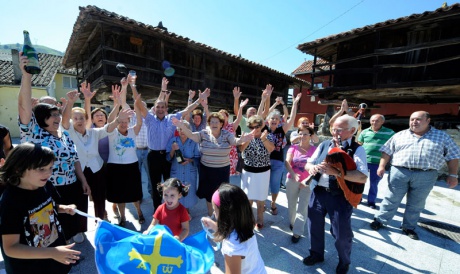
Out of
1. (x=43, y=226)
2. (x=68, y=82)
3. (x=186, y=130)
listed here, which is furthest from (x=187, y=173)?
(x=68, y=82)

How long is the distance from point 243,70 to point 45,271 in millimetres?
12495

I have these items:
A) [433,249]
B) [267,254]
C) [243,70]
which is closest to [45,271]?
[267,254]

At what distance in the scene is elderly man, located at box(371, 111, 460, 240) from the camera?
3295 mm

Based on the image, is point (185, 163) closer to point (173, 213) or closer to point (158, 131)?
point (158, 131)

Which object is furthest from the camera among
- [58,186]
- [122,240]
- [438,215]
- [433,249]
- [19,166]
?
[438,215]

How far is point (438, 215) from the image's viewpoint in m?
4.45

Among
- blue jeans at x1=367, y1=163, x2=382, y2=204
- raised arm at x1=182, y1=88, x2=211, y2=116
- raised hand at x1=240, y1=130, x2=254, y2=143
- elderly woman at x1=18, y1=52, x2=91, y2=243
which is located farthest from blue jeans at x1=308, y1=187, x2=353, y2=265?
elderly woman at x1=18, y1=52, x2=91, y2=243

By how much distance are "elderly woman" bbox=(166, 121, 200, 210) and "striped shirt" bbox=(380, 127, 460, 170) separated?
339 cm

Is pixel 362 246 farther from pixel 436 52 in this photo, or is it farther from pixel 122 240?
pixel 436 52

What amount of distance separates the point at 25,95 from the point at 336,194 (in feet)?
10.8

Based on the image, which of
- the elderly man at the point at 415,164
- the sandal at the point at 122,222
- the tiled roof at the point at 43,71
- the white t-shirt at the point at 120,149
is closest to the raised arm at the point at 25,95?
the white t-shirt at the point at 120,149

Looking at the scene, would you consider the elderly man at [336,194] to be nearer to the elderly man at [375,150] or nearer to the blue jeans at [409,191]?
the blue jeans at [409,191]

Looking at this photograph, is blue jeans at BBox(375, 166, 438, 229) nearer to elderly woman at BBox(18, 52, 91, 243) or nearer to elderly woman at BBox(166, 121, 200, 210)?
elderly woman at BBox(166, 121, 200, 210)

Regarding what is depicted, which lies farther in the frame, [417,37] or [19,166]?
[417,37]
